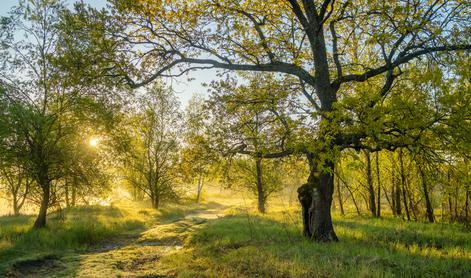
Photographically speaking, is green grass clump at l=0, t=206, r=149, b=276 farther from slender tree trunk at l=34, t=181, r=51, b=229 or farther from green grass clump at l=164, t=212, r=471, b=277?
green grass clump at l=164, t=212, r=471, b=277

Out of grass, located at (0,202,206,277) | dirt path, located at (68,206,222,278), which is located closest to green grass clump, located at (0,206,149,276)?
grass, located at (0,202,206,277)

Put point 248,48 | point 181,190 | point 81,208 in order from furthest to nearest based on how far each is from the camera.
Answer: point 181,190 < point 81,208 < point 248,48

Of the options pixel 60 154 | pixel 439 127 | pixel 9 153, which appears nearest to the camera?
pixel 439 127

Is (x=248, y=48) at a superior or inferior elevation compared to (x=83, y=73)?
superior

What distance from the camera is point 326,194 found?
11531 millimetres

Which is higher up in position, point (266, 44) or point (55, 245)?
point (266, 44)

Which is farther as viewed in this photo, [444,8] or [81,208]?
[81,208]

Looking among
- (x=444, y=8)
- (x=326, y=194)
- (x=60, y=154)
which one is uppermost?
(x=444, y=8)

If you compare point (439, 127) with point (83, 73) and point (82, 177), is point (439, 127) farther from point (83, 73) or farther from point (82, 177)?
point (82, 177)

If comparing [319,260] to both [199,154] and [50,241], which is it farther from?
[50,241]

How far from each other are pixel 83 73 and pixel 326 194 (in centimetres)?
931

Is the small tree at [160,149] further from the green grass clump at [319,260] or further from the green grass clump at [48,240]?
the green grass clump at [319,260]

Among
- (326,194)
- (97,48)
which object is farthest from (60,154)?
(326,194)

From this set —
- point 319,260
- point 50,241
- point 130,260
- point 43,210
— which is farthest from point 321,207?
point 43,210
